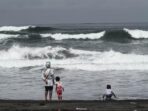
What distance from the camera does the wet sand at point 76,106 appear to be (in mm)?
13164

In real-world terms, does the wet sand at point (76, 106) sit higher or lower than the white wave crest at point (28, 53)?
higher

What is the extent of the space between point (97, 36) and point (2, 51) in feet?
56.5

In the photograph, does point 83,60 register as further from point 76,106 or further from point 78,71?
point 76,106

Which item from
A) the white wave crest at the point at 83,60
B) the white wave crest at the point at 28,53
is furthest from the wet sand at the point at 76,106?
the white wave crest at the point at 28,53

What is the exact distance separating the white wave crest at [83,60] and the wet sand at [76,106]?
487 inches

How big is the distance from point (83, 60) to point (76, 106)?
18628mm

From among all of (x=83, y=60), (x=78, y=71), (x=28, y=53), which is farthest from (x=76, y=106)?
(x=28, y=53)

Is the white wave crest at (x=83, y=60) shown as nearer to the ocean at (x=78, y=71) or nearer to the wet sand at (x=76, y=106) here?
the ocean at (x=78, y=71)

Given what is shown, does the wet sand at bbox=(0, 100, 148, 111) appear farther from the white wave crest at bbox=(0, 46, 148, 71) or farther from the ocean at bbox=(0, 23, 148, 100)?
the white wave crest at bbox=(0, 46, 148, 71)

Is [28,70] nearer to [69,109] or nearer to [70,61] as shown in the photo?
[70,61]

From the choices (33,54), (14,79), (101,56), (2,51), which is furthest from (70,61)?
(14,79)

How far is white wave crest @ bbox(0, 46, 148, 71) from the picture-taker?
27.9 meters

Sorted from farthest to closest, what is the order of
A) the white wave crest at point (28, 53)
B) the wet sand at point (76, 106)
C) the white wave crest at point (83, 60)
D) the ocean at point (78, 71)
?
the white wave crest at point (28, 53), the white wave crest at point (83, 60), the ocean at point (78, 71), the wet sand at point (76, 106)

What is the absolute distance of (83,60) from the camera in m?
32.3
